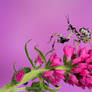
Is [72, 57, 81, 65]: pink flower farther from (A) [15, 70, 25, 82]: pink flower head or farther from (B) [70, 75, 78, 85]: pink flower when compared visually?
(A) [15, 70, 25, 82]: pink flower head

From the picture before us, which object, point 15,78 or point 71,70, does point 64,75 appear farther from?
point 15,78

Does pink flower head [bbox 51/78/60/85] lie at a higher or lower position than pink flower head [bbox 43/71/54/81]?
lower

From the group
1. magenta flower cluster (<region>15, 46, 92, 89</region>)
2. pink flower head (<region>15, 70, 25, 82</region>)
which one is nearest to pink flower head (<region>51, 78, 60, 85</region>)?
magenta flower cluster (<region>15, 46, 92, 89</region>)

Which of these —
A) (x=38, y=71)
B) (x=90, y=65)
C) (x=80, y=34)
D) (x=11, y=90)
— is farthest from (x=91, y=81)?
(x=80, y=34)

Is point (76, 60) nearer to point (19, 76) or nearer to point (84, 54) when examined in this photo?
point (84, 54)

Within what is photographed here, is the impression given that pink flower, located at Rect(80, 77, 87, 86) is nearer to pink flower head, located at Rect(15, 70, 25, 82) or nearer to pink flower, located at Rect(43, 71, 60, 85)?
pink flower, located at Rect(43, 71, 60, 85)

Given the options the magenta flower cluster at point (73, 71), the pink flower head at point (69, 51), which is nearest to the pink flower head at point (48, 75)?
the magenta flower cluster at point (73, 71)

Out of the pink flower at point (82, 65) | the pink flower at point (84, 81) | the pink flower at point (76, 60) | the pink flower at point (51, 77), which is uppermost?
the pink flower at point (76, 60)

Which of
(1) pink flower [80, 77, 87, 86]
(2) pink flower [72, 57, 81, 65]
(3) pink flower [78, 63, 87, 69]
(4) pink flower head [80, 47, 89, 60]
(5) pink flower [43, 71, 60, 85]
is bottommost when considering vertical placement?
(1) pink flower [80, 77, 87, 86]

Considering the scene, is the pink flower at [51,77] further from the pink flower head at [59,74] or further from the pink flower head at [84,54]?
the pink flower head at [84,54]

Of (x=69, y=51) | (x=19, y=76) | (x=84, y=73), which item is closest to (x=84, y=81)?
(x=84, y=73)

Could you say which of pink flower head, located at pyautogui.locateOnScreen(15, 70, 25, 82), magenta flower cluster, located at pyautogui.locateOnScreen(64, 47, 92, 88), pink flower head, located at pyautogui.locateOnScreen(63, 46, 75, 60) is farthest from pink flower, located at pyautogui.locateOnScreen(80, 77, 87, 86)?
pink flower head, located at pyautogui.locateOnScreen(15, 70, 25, 82)
